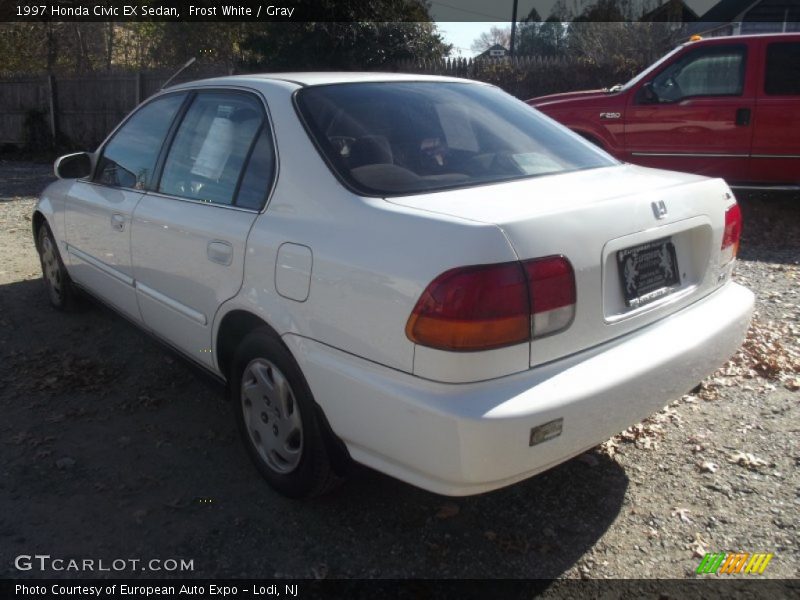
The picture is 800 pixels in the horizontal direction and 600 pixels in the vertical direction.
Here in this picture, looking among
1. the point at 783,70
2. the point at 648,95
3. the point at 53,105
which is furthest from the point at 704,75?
the point at 53,105

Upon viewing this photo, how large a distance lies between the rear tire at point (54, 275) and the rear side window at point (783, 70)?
694 cm

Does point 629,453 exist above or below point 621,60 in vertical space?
below

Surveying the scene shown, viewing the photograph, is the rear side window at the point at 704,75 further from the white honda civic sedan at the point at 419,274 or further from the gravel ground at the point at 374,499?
the white honda civic sedan at the point at 419,274

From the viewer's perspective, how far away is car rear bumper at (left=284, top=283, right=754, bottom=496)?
2.20 m

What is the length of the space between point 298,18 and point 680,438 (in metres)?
15.6

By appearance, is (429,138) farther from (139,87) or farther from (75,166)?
(139,87)

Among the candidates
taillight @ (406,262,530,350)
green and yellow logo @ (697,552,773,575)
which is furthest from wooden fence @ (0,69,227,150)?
green and yellow logo @ (697,552,773,575)

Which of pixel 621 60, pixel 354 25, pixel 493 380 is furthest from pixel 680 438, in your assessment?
pixel 354 25

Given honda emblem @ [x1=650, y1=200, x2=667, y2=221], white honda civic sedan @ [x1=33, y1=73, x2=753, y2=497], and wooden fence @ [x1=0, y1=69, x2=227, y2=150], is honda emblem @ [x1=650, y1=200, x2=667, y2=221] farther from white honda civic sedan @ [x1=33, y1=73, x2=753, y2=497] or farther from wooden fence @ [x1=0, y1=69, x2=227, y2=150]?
wooden fence @ [x1=0, y1=69, x2=227, y2=150]

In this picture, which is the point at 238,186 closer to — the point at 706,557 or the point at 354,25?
the point at 706,557

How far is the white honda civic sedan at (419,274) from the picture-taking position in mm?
2242

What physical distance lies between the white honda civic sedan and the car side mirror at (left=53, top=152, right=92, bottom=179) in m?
0.94

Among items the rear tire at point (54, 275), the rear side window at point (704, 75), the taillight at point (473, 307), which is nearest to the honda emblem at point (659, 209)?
the taillight at point (473, 307)

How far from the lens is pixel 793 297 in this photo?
18.6 ft
